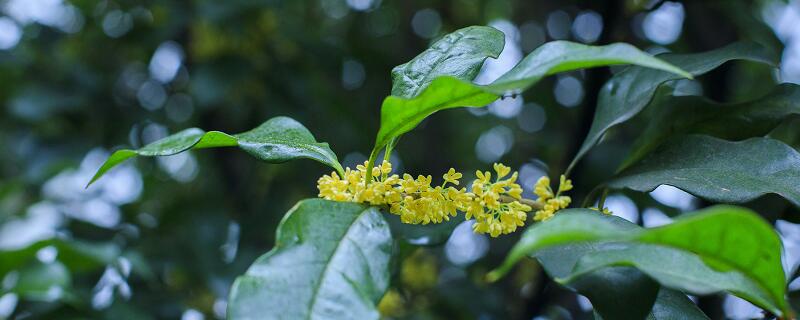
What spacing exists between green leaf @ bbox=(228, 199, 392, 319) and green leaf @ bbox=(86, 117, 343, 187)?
0.13 meters

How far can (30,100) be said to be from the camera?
2.19 m

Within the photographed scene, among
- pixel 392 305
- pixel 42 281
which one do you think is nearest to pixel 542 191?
pixel 42 281

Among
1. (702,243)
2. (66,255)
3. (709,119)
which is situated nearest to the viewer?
(702,243)

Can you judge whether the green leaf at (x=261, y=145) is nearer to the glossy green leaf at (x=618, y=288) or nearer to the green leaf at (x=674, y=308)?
the glossy green leaf at (x=618, y=288)

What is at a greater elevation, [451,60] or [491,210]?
[451,60]

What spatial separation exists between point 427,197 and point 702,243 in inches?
11.8

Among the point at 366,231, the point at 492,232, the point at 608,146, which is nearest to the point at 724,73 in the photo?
the point at 608,146

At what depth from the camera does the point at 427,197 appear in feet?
2.65

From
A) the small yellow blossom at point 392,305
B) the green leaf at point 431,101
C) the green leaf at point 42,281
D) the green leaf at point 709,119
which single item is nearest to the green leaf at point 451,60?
the green leaf at point 431,101

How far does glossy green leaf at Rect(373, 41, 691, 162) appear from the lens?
1.98 feet

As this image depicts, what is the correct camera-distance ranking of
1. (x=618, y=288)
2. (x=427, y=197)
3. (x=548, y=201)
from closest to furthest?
(x=618, y=288) < (x=427, y=197) < (x=548, y=201)

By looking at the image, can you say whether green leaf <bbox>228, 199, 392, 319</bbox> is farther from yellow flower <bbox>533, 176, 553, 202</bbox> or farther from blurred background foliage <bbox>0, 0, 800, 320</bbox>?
blurred background foliage <bbox>0, 0, 800, 320</bbox>

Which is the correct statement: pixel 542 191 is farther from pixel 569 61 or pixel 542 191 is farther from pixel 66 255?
pixel 66 255

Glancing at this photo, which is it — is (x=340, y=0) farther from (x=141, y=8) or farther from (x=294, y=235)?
(x=294, y=235)
